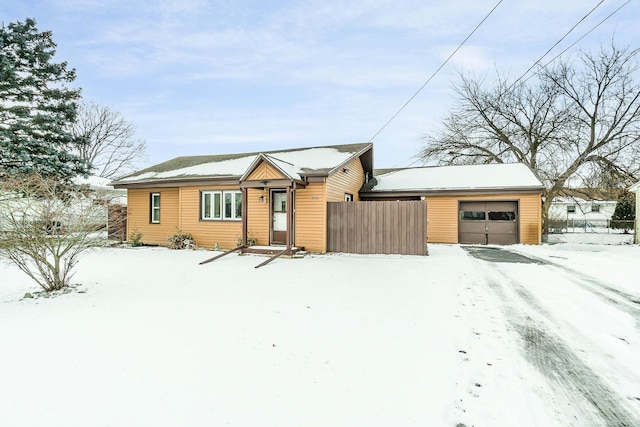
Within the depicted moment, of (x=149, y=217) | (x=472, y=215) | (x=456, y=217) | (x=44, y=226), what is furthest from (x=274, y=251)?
(x=472, y=215)

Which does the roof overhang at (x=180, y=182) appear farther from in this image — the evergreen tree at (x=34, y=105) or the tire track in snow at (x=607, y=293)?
the tire track in snow at (x=607, y=293)

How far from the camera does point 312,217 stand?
11.6 metres

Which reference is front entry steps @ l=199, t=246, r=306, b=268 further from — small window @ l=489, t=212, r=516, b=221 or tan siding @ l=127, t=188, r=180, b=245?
small window @ l=489, t=212, r=516, b=221

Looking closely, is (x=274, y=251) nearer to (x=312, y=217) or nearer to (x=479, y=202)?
(x=312, y=217)

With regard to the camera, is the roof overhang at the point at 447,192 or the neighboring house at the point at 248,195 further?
the roof overhang at the point at 447,192

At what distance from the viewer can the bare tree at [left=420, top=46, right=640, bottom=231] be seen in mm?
19641

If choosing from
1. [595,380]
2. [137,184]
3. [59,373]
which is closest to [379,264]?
[595,380]

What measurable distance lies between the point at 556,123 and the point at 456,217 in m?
13.9

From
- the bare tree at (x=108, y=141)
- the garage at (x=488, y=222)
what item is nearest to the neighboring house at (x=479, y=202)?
the garage at (x=488, y=222)

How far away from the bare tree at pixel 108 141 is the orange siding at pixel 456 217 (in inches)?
1119

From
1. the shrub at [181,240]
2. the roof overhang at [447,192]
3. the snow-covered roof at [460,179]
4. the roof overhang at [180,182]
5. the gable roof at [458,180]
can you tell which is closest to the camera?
the roof overhang at [180,182]

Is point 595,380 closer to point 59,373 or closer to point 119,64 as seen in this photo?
point 59,373

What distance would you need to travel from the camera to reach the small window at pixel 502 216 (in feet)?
48.1

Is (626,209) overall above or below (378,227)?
above
